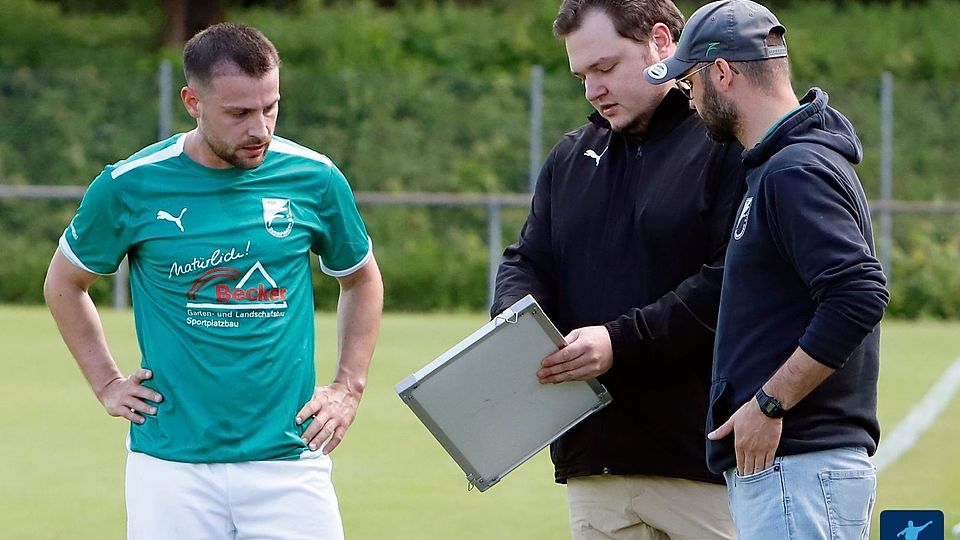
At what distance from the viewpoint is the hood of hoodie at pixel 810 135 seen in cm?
366

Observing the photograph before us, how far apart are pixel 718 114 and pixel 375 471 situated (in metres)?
5.50

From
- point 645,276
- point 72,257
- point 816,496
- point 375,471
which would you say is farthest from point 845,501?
point 375,471

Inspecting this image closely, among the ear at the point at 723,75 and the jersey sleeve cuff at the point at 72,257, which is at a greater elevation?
the ear at the point at 723,75

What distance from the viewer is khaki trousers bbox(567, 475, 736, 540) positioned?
14.3 feet

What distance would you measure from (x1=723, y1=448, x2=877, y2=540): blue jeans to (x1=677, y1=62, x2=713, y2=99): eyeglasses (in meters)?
0.94

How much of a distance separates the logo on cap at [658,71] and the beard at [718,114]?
14cm

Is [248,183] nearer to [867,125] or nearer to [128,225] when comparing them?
[128,225]

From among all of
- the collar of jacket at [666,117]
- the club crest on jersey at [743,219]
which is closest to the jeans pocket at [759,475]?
the club crest on jersey at [743,219]

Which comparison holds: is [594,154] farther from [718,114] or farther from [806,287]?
[806,287]

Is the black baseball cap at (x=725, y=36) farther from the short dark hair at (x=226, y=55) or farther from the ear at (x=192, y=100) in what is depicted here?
the ear at (x=192, y=100)

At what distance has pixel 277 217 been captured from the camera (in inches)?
171

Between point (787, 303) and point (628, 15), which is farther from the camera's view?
point (628, 15)

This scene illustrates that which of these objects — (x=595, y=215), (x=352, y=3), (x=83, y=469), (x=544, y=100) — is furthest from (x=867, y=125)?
(x=595, y=215)

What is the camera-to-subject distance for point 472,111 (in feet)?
67.6
